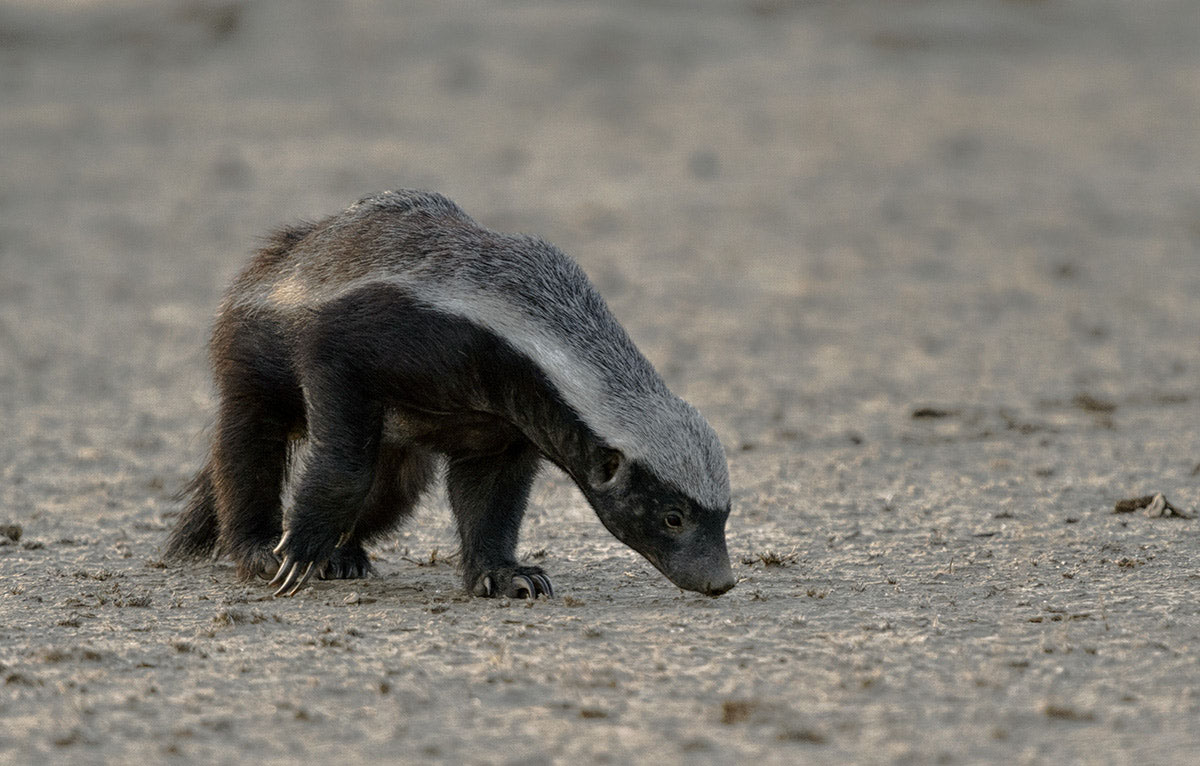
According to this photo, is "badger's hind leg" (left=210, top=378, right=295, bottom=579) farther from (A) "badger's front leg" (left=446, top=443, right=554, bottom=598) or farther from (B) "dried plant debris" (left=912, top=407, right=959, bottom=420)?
(B) "dried plant debris" (left=912, top=407, right=959, bottom=420)

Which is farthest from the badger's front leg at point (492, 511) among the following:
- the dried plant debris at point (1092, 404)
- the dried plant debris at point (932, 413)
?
the dried plant debris at point (1092, 404)

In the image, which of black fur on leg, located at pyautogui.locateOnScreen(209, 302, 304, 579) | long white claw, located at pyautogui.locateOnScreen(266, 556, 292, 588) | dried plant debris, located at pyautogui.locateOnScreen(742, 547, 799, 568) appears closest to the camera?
long white claw, located at pyautogui.locateOnScreen(266, 556, 292, 588)

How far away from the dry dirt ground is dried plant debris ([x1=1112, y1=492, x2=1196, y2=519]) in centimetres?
5

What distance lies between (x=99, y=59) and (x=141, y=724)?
16.3m

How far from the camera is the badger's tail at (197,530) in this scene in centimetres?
664

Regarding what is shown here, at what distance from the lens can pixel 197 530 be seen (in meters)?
6.65

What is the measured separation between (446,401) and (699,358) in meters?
5.46

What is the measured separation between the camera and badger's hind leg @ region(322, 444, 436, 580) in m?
6.47

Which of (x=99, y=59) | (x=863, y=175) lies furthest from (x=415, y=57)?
(x=863, y=175)

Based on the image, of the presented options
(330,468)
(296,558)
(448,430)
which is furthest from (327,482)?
(448,430)

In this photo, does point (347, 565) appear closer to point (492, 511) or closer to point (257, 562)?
point (257, 562)

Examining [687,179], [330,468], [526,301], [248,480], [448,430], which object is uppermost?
[687,179]

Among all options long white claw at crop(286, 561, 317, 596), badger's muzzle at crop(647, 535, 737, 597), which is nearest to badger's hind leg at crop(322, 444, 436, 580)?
long white claw at crop(286, 561, 317, 596)

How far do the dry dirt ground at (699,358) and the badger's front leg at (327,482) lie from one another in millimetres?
179
